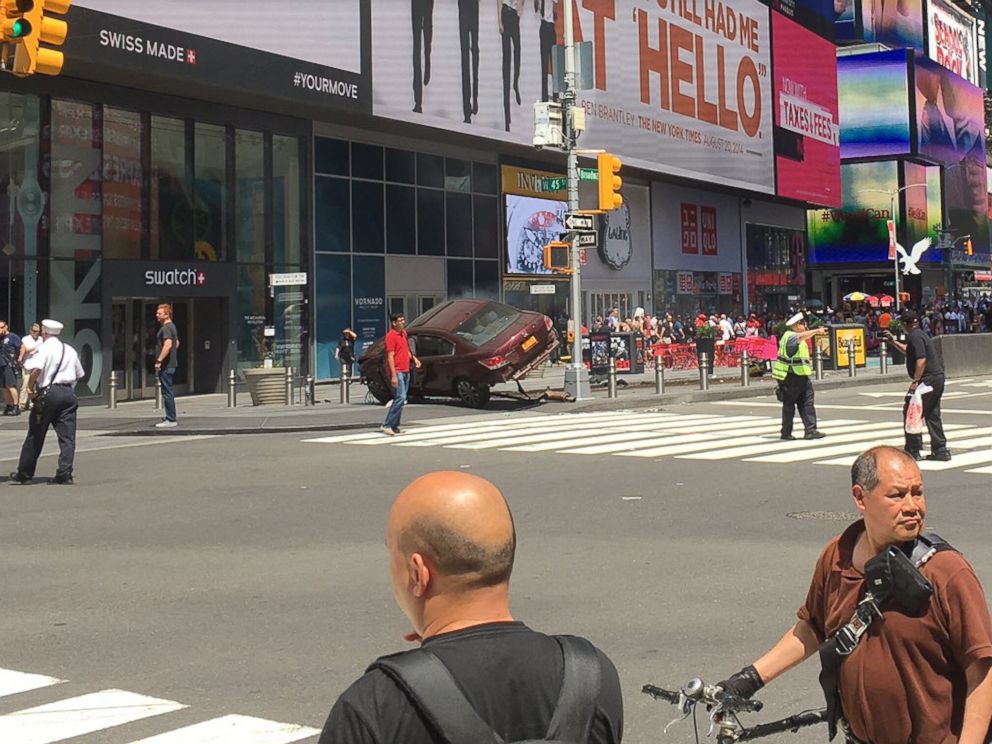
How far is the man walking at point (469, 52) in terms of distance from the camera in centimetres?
3859

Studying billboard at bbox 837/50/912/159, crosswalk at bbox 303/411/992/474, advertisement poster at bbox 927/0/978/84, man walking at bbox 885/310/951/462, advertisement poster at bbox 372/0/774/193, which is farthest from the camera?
advertisement poster at bbox 927/0/978/84

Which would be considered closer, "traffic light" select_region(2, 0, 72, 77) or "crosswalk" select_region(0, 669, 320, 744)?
"crosswalk" select_region(0, 669, 320, 744)

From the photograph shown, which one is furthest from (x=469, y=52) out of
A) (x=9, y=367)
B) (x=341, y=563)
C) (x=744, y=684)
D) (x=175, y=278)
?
(x=744, y=684)

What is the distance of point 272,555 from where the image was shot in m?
9.81

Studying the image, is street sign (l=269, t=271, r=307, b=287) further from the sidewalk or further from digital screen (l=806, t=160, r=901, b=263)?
digital screen (l=806, t=160, r=901, b=263)

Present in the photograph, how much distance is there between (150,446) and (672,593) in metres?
12.3

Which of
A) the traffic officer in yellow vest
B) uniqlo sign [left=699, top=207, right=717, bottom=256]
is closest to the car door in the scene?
the traffic officer in yellow vest

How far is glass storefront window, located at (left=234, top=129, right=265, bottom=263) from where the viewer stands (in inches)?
1337

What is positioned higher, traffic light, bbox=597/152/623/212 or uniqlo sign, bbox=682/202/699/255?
uniqlo sign, bbox=682/202/699/255

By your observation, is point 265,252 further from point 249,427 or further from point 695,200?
point 695,200

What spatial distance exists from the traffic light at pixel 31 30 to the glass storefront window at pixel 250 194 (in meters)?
19.4

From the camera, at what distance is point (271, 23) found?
3189 centimetres

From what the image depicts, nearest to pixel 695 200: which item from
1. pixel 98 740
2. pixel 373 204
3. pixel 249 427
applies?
pixel 373 204

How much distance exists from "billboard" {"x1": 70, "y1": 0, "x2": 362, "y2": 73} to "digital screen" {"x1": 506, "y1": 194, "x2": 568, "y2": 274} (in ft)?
34.5
